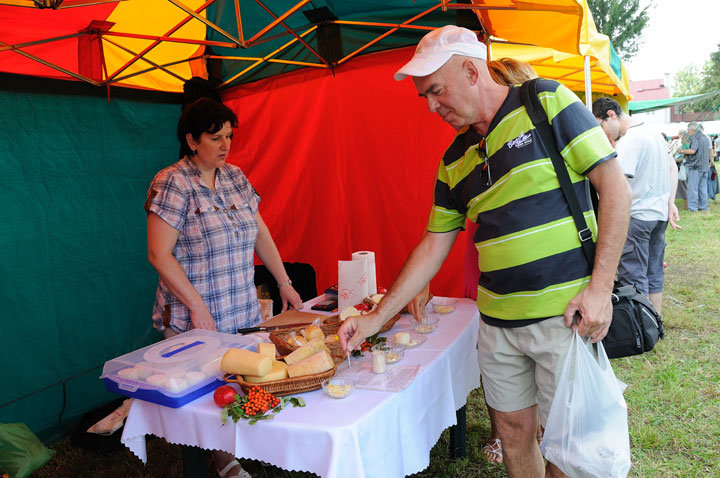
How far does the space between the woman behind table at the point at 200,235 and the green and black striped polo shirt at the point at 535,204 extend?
135 centimetres

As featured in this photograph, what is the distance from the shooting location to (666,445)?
2.84m

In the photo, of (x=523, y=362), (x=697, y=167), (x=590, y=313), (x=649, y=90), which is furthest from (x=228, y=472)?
(x=649, y=90)

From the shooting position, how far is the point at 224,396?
1.54m

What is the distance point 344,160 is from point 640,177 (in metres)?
2.39

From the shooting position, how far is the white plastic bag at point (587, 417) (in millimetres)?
1451

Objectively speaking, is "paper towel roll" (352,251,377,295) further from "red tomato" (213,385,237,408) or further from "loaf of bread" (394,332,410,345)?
"red tomato" (213,385,237,408)

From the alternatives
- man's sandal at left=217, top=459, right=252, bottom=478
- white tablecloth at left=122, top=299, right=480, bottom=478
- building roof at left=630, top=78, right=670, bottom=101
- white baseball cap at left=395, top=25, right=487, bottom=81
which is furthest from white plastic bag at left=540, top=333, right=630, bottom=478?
building roof at left=630, top=78, right=670, bottom=101

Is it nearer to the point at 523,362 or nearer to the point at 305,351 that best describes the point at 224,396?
the point at 305,351

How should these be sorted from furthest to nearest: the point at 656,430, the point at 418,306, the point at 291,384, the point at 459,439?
the point at 656,430, the point at 459,439, the point at 418,306, the point at 291,384

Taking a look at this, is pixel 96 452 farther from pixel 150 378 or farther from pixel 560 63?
pixel 560 63

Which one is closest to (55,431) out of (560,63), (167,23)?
(167,23)

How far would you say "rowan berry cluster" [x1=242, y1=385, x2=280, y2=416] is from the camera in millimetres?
1479

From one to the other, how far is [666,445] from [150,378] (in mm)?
2776

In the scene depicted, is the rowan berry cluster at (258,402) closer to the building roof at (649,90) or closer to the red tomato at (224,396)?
the red tomato at (224,396)
